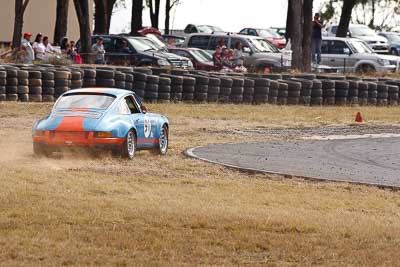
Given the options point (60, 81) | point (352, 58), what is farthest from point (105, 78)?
point (352, 58)

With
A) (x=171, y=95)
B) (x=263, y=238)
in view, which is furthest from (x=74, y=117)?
(x=171, y=95)

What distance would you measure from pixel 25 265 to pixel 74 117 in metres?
8.38

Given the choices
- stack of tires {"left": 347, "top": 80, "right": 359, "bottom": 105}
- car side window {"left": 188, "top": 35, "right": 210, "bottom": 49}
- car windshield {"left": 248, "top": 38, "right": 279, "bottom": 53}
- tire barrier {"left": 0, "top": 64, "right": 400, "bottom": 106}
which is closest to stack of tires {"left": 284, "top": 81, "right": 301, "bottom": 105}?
tire barrier {"left": 0, "top": 64, "right": 400, "bottom": 106}

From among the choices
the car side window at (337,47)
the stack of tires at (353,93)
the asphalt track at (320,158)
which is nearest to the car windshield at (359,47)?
the car side window at (337,47)

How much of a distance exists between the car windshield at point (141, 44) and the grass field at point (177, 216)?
782 inches

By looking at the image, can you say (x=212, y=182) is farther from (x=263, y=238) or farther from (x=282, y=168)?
(x=263, y=238)

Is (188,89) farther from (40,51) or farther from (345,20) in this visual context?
(345,20)

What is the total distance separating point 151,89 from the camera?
28484 millimetres

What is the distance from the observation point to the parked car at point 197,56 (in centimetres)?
3831

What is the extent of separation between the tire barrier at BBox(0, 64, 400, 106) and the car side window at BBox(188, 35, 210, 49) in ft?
35.5

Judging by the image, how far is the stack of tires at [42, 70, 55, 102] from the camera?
27.0 m

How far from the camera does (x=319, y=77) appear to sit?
32188 mm

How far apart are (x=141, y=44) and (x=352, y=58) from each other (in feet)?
26.7

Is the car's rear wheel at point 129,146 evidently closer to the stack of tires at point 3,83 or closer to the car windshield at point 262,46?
the stack of tires at point 3,83
